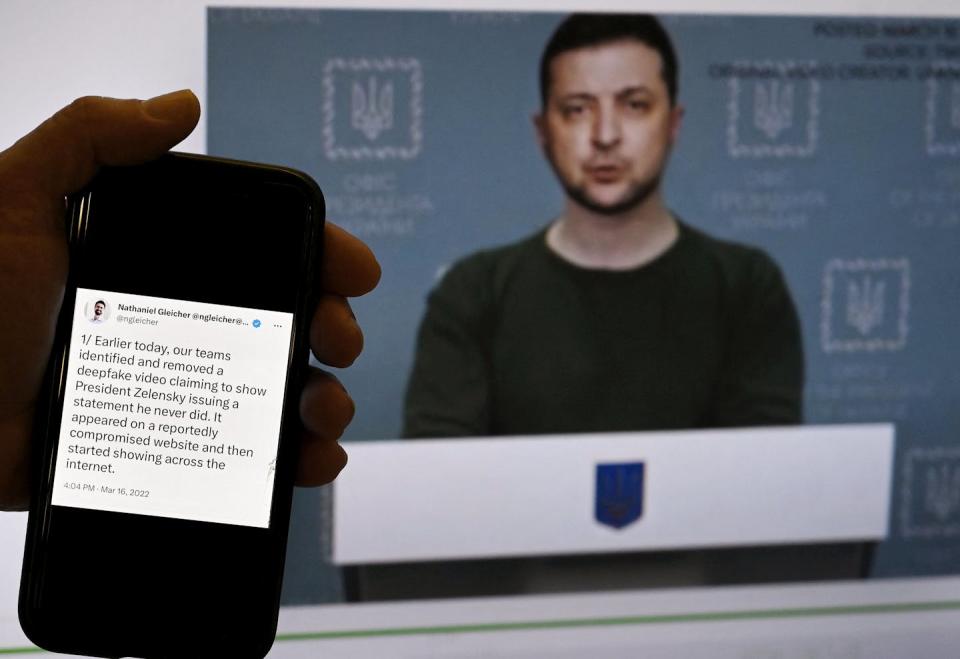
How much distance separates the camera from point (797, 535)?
93 centimetres

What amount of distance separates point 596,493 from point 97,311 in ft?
1.70

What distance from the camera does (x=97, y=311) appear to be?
0.50 m

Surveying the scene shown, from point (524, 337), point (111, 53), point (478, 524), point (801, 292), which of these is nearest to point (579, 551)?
point (478, 524)

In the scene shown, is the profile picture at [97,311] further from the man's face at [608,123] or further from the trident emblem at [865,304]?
the trident emblem at [865,304]

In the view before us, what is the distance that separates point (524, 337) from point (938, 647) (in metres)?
0.53

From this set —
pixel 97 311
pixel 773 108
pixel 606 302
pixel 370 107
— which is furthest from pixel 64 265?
pixel 773 108

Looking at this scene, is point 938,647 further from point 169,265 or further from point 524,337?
point 169,265

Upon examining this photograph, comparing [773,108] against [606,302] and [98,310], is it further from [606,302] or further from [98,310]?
[98,310]

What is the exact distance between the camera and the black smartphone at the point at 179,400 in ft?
1.61

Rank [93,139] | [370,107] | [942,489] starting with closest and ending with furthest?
1. [93,139]
2. [370,107]
3. [942,489]

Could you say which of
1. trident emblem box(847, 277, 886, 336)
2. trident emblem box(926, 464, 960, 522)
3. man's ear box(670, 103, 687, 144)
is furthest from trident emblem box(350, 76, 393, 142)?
trident emblem box(926, 464, 960, 522)

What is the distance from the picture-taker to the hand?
0.48 m

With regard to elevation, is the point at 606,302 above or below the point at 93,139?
below

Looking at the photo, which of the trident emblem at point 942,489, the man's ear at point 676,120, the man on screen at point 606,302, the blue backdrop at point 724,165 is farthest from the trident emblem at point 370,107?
the trident emblem at point 942,489
